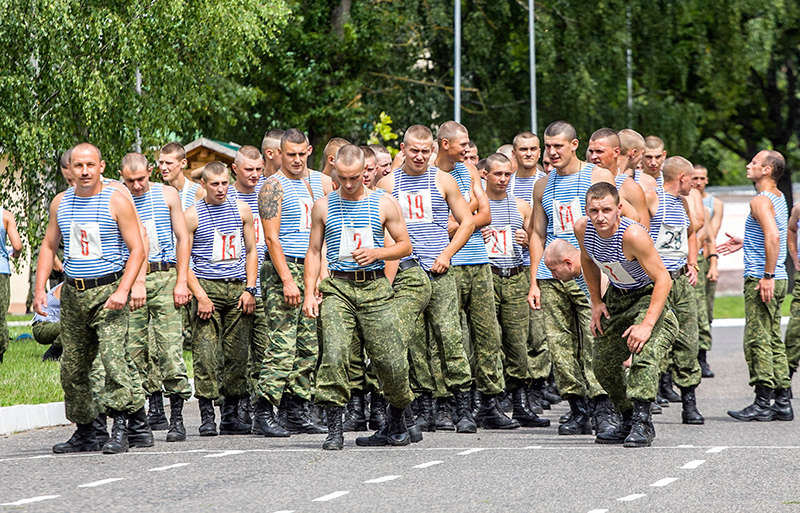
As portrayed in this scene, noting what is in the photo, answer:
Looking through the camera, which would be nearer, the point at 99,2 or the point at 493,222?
the point at 493,222

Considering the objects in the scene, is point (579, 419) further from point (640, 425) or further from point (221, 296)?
→ point (221, 296)

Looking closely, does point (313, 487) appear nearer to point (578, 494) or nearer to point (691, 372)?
point (578, 494)

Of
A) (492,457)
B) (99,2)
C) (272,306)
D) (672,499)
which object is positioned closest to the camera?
(672,499)

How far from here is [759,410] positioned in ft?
36.2

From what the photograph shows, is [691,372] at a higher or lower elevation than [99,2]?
lower

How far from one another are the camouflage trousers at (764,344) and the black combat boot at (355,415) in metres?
3.19

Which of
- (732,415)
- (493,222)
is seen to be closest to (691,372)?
(732,415)

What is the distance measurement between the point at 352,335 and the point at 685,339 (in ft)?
10.1

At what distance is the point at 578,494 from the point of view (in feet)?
23.7

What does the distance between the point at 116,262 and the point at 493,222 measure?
3396 mm

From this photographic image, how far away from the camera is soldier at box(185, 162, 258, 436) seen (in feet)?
32.9

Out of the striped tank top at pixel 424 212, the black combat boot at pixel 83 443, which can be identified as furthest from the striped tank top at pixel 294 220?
the black combat boot at pixel 83 443

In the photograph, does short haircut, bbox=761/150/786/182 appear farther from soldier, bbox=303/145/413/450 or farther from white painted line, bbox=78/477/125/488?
white painted line, bbox=78/477/125/488

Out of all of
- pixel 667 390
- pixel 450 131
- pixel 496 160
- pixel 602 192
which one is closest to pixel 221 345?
pixel 450 131
